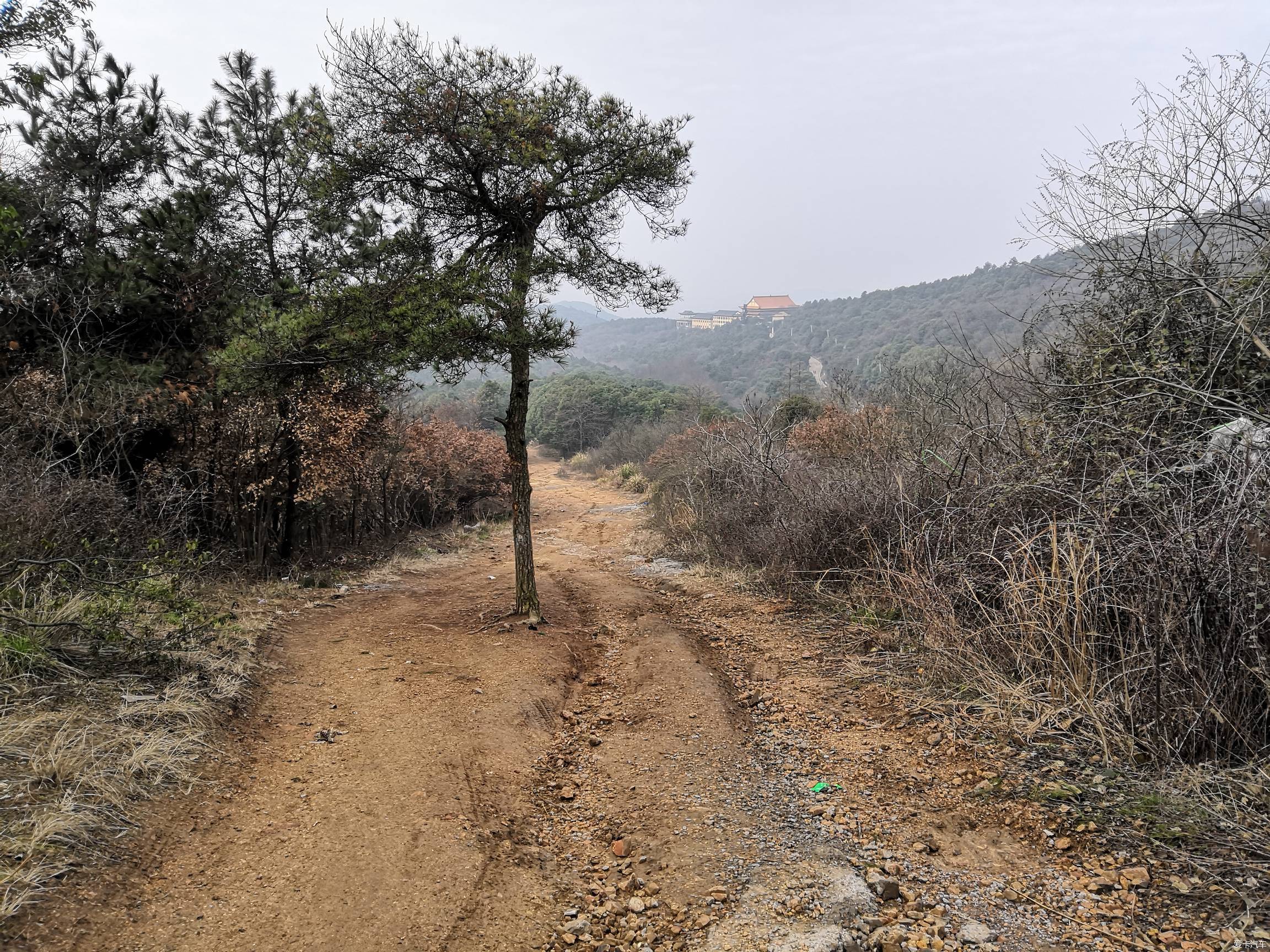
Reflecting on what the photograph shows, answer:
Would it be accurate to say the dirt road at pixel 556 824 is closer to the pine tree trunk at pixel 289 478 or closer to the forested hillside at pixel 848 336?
the pine tree trunk at pixel 289 478

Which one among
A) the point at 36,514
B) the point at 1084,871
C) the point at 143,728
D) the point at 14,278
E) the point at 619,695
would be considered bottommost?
the point at 619,695

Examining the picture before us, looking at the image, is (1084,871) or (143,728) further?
(143,728)

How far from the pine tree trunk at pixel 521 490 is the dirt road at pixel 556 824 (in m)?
0.99

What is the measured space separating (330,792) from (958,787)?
3.48 metres

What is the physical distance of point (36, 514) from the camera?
4.83 metres

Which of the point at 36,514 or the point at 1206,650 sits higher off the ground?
the point at 36,514

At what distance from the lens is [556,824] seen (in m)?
3.56

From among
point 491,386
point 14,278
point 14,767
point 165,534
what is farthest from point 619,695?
point 491,386

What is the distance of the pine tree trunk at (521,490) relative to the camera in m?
6.65

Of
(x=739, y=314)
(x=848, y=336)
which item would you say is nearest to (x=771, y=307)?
(x=739, y=314)

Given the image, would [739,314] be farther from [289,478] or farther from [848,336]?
[289,478]

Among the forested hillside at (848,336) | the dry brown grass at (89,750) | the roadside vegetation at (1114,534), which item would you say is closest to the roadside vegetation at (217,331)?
the dry brown grass at (89,750)

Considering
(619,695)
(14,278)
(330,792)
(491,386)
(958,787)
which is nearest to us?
(958,787)

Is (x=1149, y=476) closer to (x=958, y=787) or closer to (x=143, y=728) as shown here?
(x=958, y=787)
